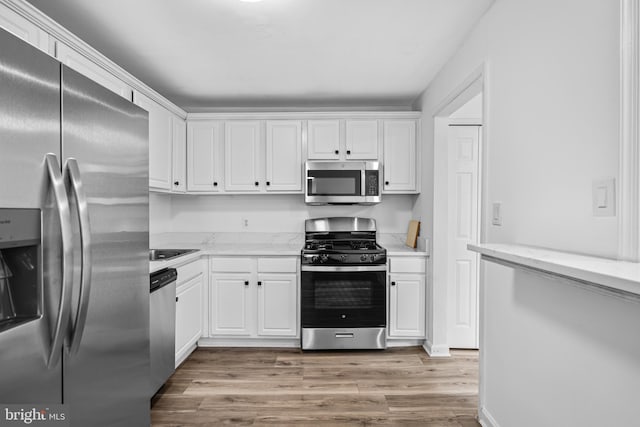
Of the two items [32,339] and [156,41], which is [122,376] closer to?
[32,339]

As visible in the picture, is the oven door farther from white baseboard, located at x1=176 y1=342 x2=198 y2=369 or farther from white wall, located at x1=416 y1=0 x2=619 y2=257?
white wall, located at x1=416 y1=0 x2=619 y2=257

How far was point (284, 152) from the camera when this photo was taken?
3.55 m

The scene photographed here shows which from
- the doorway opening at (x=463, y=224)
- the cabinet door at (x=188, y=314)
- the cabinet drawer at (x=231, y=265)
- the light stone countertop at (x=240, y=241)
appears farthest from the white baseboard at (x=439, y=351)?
the cabinet door at (x=188, y=314)

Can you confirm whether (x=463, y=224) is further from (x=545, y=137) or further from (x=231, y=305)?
(x=231, y=305)

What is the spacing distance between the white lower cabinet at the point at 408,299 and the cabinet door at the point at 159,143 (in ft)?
7.42

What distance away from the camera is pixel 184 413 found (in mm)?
2201

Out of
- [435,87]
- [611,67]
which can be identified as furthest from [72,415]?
[435,87]

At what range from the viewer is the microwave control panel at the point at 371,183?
136 inches

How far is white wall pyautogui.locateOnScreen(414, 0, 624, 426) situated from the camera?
1187 millimetres

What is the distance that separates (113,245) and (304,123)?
2.56 meters

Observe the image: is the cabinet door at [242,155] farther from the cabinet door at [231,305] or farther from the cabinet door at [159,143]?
the cabinet door at [231,305]

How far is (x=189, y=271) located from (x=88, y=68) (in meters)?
1.66

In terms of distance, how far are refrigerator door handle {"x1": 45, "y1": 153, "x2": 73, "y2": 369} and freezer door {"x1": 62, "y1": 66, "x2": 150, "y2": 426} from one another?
0.05 metres

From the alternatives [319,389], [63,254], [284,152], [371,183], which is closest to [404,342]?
[319,389]
